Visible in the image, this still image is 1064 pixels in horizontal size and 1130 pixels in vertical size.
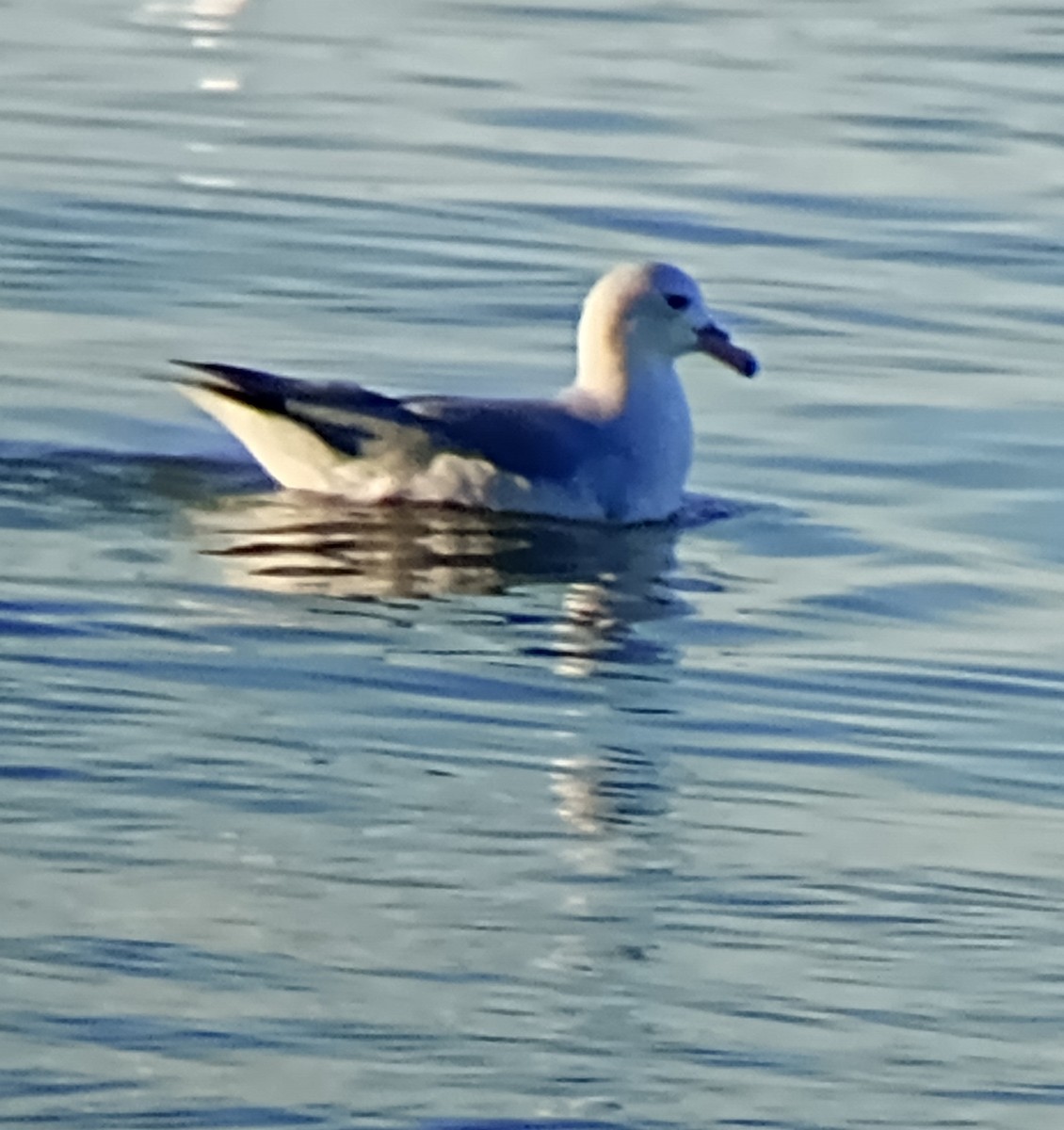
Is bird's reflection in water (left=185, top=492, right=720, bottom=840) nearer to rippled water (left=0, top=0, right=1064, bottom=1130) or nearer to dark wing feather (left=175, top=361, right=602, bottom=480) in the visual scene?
rippled water (left=0, top=0, right=1064, bottom=1130)

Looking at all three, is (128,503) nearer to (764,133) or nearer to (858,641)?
(858,641)

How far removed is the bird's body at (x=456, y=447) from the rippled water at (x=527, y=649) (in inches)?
5.9

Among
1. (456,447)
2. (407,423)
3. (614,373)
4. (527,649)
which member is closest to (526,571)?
(456,447)

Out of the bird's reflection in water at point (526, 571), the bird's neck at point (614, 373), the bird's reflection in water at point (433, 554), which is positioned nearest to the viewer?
the bird's reflection in water at point (526, 571)

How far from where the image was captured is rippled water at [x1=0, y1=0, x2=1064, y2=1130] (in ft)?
21.2

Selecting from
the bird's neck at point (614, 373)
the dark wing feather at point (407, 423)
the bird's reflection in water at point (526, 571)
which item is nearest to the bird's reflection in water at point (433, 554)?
the bird's reflection in water at point (526, 571)

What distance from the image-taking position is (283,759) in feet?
26.5

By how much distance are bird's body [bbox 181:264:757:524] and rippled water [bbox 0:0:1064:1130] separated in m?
0.15

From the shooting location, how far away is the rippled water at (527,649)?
6.46 m

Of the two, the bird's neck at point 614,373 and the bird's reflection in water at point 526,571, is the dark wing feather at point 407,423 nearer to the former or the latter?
the bird's reflection in water at point 526,571

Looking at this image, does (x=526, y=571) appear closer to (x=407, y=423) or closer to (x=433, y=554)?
(x=433, y=554)

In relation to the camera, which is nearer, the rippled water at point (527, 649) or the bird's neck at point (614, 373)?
the rippled water at point (527, 649)

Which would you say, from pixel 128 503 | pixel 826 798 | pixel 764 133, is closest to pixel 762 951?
pixel 826 798

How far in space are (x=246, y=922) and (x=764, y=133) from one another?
476 inches
